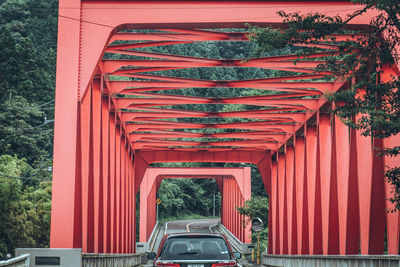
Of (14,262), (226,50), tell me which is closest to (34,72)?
(226,50)

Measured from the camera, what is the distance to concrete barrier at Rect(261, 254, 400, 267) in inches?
412

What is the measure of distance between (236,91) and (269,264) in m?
62.5

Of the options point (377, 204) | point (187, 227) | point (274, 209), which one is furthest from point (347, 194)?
point (187, 227)

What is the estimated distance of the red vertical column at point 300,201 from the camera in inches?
916

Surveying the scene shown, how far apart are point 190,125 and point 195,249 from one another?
58.0 ft

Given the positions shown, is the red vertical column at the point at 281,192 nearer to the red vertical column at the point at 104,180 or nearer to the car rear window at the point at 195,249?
the red vertical column at the point at 104,180

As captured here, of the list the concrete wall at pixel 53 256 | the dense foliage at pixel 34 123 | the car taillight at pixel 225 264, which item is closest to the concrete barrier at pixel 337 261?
the car taillight at pixel 225 264

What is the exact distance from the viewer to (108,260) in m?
17.3

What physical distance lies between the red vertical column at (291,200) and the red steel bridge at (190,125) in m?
0.06

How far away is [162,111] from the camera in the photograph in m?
24.2

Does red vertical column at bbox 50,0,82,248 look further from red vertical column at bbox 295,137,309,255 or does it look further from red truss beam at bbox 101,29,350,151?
red vertical column at bbox 295,137,309,255

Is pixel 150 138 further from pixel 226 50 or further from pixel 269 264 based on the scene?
pixel 226 50

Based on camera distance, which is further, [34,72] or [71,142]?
[34,72]

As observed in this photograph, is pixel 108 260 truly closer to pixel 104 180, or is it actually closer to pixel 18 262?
pixel 104 180
